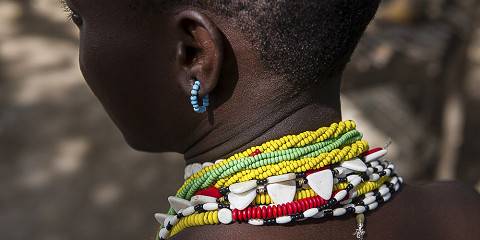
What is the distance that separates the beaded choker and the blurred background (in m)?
2.57

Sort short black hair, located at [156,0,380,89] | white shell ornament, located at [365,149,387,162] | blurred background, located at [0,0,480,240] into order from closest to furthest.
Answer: short black hair, located at [156,0,380,89], white shell ornament, located at [365,149,387,162], blurred background, located at [0,0,480,240]

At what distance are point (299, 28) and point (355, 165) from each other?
1.25 ft

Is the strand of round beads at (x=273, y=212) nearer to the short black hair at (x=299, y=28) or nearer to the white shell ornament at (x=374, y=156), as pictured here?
the white shell ornament at (x=374, y=156)

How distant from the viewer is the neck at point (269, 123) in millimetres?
1612

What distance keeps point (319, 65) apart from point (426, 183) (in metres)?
0.65

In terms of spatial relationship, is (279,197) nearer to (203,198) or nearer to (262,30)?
(203,198)

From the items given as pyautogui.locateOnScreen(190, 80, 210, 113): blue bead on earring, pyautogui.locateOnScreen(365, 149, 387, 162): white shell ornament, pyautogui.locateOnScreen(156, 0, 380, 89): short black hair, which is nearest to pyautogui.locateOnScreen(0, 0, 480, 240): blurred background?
pyautogui.locateOnScreen(365, 149, 387, 162): white shell ornament

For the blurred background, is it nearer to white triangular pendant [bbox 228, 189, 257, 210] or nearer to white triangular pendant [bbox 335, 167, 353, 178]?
white triangular pendant [bbox 335, 167, 353, 178]

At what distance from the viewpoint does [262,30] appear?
58.9 inches

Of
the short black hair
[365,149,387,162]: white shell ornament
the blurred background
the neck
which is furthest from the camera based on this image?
the blurred background

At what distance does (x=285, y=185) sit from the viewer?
60.8 inches

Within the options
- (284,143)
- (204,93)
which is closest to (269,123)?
(284,143)

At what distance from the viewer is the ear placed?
1.49 metres

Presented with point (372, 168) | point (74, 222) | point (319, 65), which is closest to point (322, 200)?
point (372, 168)
